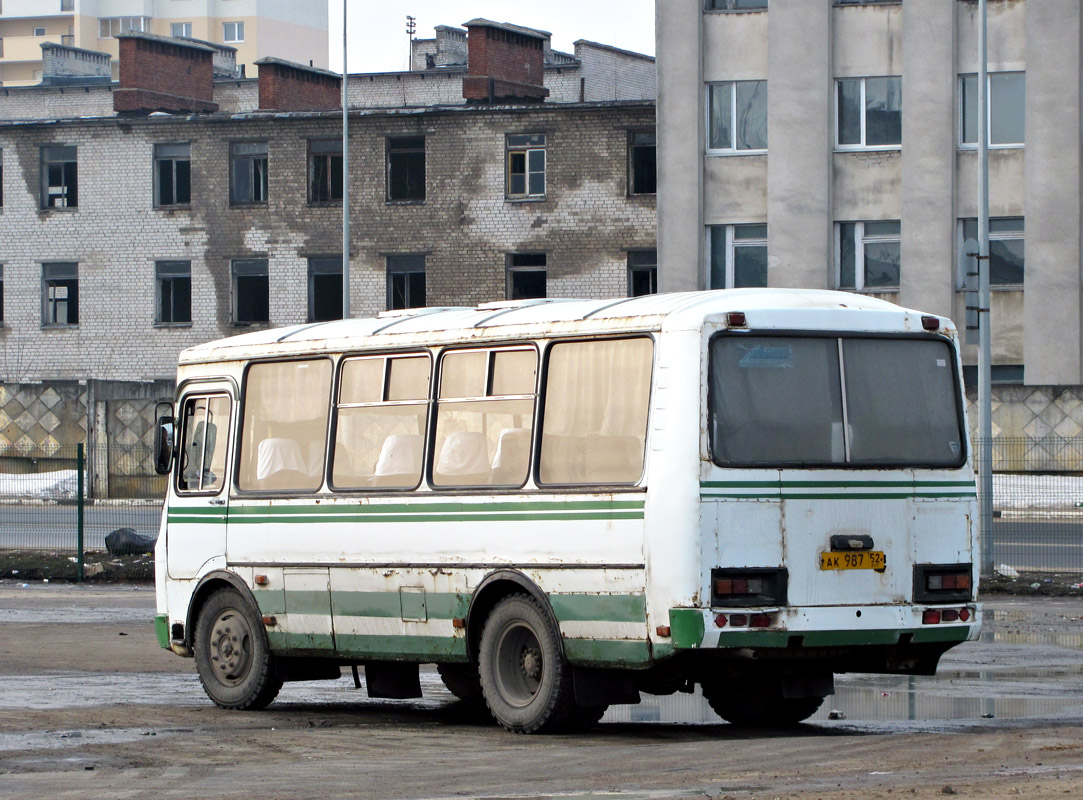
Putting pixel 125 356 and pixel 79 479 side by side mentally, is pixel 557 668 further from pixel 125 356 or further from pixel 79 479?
pixel 125 356

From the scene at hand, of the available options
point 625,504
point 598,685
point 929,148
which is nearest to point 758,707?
point 598,685

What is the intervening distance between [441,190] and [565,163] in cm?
348

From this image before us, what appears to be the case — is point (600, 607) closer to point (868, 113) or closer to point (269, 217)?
point (868, 113)

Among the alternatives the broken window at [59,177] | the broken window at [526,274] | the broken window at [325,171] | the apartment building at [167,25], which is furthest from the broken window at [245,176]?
the apartment building at [167,25]

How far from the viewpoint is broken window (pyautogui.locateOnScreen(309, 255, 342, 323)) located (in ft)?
167

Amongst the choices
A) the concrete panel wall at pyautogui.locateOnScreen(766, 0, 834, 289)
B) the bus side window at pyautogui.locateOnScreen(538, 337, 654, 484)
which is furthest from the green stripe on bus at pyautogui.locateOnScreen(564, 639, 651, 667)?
the concrete panel wall at pyautogui.locateOnScreen(766, 0, 834, 289)

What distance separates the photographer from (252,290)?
5166 cm

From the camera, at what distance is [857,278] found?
43719 millimetres

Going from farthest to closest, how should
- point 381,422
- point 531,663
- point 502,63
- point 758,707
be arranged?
1. point 502,63
2. point 381,422
3. point 758,707
4. point 531,663

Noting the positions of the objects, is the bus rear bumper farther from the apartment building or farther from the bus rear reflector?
the apartment building

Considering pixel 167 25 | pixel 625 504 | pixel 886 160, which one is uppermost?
pixel 167 25

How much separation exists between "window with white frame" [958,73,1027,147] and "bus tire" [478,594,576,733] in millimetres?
32953

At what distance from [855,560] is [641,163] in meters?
38.4

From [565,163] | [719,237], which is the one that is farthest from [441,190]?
[719,237]
